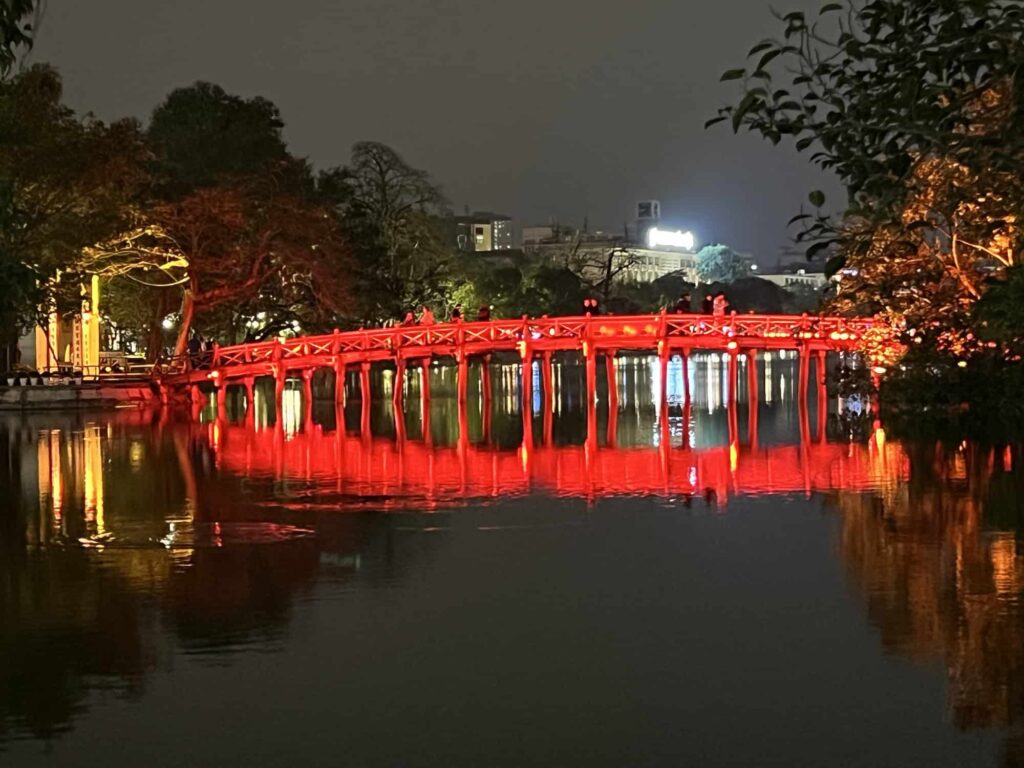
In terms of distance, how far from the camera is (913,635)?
38.0 ft

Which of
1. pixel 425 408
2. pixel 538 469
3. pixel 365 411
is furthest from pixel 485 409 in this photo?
pixel 538 469

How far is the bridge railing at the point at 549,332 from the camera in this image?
136ft

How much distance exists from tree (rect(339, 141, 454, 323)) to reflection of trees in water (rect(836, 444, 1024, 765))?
134 ft

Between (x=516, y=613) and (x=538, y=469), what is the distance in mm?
12040

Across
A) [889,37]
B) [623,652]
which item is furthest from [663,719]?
[889,37]

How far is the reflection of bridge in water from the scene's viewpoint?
21.5 metres

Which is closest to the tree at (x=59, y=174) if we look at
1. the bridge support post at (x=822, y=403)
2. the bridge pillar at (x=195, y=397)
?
the bridge pillar at (x=195, y=397)

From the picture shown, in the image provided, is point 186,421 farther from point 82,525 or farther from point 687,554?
point 687,554

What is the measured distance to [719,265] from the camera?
164 m

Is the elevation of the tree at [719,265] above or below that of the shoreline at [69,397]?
above

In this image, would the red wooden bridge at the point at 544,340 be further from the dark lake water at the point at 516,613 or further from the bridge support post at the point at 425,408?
the dark lake water at the point at 516,613

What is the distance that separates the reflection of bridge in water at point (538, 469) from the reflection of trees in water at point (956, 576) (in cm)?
164

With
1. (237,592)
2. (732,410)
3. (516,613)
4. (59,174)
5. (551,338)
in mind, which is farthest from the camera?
(551,338)

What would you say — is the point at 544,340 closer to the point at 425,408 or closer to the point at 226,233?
the point at 425,408
